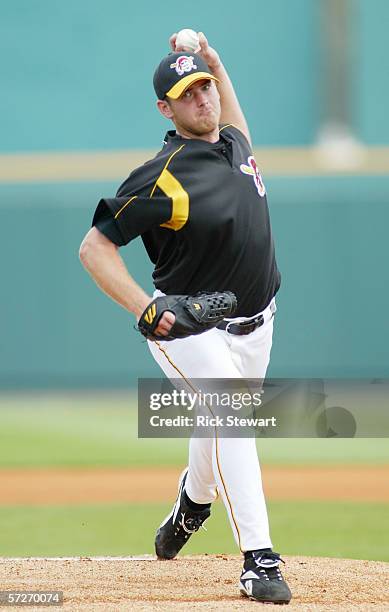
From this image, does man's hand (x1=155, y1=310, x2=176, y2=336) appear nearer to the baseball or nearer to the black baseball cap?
the black baseball cap

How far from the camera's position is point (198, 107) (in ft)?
12.2

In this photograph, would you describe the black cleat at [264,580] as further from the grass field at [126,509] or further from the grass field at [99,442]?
the grass field at [99,442]

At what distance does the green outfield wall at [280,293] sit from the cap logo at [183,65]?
700 centimetres

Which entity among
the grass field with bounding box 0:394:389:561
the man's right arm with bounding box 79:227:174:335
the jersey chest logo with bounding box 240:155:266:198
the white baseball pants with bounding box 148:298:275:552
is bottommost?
the grass field with bounding box 0:394:389:561

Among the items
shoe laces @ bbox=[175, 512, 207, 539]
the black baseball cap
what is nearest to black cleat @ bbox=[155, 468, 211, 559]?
shoe laces @ bbox=[175, 512, 207, 539]

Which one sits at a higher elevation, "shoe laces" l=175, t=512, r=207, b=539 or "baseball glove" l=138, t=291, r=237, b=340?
"baseball glove" l=138, t=291, r=237, b=340

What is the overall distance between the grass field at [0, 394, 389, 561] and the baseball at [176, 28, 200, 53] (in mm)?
2248

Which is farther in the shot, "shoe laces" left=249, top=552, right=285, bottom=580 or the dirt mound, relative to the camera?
the dirt mound

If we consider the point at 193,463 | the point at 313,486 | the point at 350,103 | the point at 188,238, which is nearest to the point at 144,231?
the point at 188,238

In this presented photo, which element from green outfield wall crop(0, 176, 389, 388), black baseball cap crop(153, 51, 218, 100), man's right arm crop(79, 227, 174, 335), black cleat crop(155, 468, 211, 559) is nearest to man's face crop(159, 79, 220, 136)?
black baseball cap crop(153, 51, 218, 100)

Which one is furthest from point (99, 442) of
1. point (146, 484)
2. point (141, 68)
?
point (141, 68)

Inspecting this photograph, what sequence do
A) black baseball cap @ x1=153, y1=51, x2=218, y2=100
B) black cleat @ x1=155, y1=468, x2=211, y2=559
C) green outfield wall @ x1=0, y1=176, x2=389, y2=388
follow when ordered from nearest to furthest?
black baseball cap @ x1=153, y1=51, x2=218, y2=100 → black cleat @ x1=155, y1=468, x2=211, y2=559 → green outfield wall @ x1=0, y1=176, x2=389, y2=388

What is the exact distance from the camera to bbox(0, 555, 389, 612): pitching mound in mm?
3387

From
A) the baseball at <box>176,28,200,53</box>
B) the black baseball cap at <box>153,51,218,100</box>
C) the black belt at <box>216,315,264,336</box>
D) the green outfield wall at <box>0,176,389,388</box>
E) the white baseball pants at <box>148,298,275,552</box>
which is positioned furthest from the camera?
the green outfield wall at <box>0,176,389,388</box>
